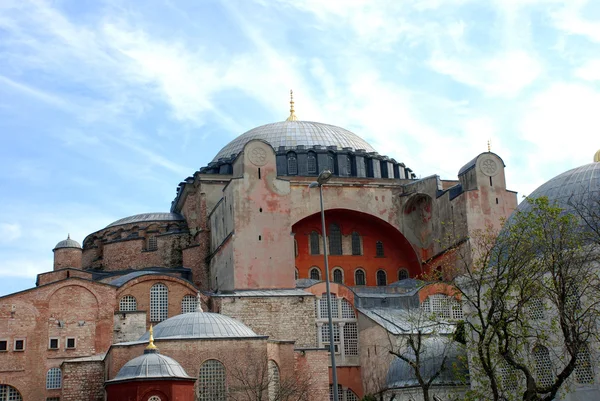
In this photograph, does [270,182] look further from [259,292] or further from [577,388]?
[577,388]

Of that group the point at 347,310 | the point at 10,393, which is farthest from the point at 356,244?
the point at 10,393

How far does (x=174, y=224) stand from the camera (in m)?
55.0

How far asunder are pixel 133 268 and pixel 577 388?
97.1ft

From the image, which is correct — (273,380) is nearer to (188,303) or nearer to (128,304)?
(188,303)

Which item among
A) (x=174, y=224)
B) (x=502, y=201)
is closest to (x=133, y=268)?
(x=174, y=224)

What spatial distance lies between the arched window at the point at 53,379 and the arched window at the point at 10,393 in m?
1.28

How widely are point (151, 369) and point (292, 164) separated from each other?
2347cm

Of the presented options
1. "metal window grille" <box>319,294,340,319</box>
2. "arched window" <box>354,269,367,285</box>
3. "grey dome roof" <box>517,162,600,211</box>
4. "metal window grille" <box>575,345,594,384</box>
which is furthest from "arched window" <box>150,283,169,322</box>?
"metal window grille" <box>575,345,594,384</box>

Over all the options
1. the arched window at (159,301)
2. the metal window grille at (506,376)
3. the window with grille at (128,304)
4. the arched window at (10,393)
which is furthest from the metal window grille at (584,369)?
the arched window at (10,393)

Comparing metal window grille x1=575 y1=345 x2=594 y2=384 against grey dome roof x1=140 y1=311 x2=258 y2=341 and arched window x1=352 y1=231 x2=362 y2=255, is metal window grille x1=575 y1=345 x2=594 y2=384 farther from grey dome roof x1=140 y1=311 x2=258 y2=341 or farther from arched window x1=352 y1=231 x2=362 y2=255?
arched window x1=352 y1=231 x2=362 y2=255

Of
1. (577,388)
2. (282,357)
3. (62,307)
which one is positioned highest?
(62,307)

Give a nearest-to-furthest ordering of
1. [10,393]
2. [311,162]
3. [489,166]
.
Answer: [10,393]
[489,166]
[311,162]

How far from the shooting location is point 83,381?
38062 mm

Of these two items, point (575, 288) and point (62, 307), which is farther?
point (62, 307)
